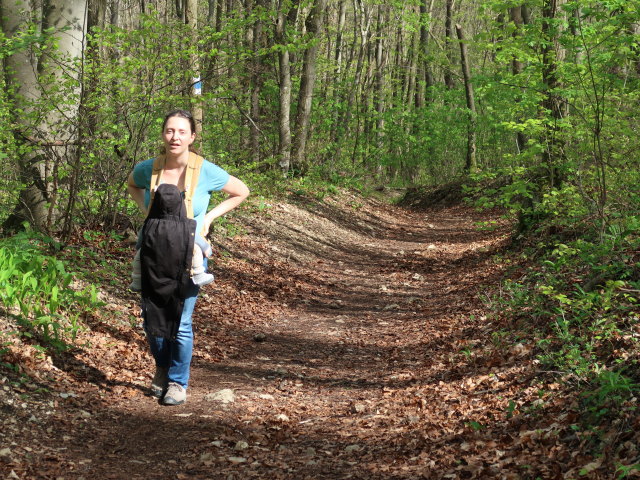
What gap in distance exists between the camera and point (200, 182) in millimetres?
4273

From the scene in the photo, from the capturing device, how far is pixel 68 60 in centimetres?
644

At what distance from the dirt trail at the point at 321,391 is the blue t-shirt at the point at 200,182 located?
1.50m

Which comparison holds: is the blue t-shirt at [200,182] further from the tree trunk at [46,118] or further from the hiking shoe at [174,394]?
the tree trunk at [46,118]

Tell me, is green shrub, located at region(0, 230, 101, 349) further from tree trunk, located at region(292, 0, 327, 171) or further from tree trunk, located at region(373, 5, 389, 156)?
tree trunk, located at region(373, 5, 389, 156)

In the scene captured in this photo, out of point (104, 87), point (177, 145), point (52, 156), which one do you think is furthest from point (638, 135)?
point (52, 156)

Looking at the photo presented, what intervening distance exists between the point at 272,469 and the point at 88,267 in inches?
169

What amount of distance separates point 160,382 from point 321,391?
1440 millimetres

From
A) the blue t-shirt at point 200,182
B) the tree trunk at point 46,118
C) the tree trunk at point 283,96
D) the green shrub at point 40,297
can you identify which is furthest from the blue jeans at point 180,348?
the tree trunk at point 283,96

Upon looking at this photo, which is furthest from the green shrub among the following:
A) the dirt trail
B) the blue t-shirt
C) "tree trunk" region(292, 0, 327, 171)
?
"tree trunk" region(292, 0, 327, 171)

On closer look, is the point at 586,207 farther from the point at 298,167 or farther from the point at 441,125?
the point at 441,125

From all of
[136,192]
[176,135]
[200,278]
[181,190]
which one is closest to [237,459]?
[200,278]

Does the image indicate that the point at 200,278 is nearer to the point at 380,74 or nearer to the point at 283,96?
the point at 283,96

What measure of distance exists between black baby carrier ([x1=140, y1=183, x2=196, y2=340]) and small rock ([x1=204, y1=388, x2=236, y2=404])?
88 cm

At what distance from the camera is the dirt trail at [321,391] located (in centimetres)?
364
